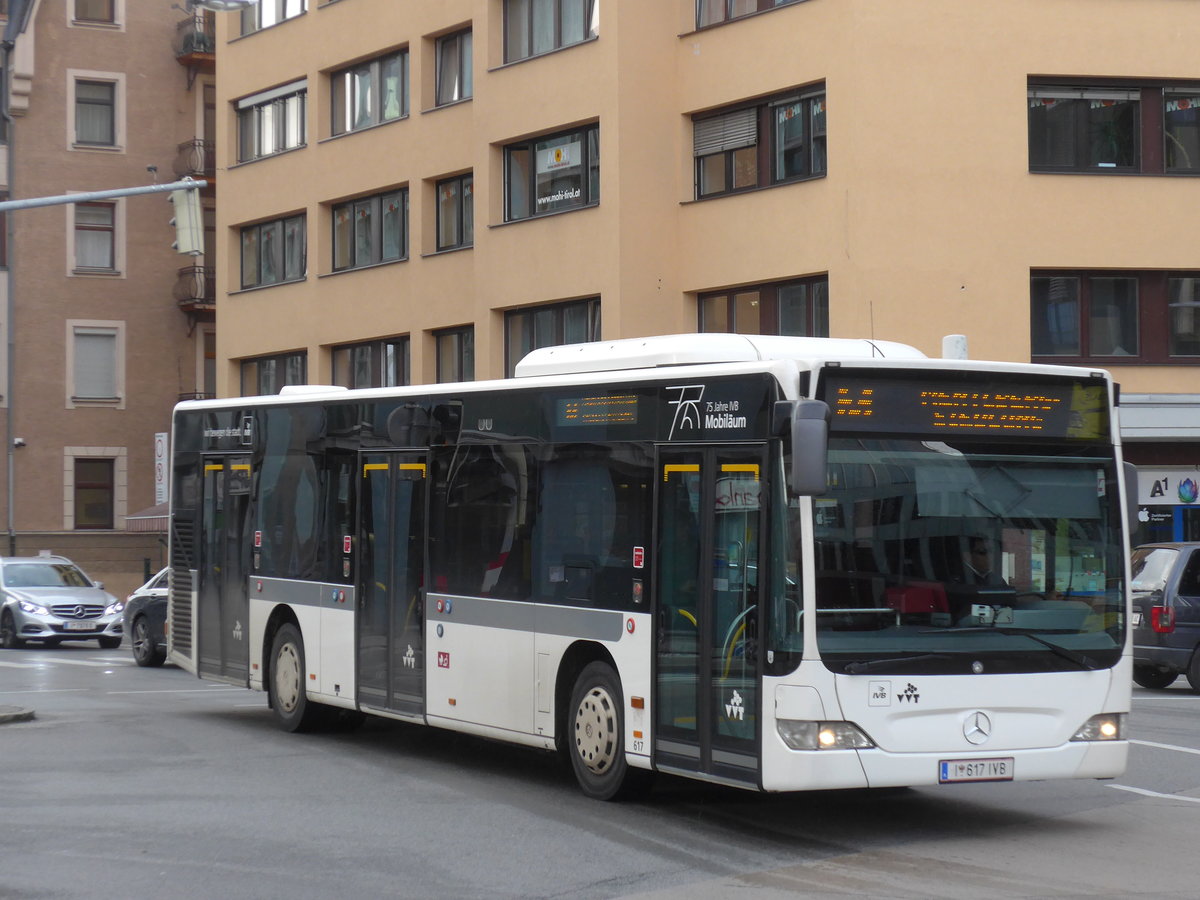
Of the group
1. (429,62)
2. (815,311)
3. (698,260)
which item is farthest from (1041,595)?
(429,62)

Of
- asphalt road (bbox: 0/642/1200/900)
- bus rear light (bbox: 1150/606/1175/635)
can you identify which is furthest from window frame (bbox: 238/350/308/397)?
asphalt road (bbox: 0/642/1200/900)

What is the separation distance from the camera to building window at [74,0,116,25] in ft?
162

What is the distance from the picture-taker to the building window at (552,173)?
30875 millimetres

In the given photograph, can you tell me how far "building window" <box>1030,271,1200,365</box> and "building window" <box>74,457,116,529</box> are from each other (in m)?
29.1

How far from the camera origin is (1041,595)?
33.7 feet

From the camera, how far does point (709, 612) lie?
10414 mm

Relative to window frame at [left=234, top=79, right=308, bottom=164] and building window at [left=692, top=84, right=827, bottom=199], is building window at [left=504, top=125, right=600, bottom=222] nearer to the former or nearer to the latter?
building window at [left=692, top=84, right=827, bottom=199]

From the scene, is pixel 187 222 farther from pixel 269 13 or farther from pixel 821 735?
pixel 269 13

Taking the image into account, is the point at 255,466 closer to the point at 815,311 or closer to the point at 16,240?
the point at 815,311

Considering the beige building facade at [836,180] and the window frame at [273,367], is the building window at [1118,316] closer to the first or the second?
the beige building facade at [836,180]

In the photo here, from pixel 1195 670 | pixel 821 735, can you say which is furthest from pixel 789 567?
pixel 1195 670

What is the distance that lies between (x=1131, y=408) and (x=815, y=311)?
17.4ft

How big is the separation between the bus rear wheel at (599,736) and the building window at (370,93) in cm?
2677

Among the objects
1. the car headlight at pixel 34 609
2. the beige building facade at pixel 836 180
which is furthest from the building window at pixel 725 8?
the car headlight at pixel 34 609
